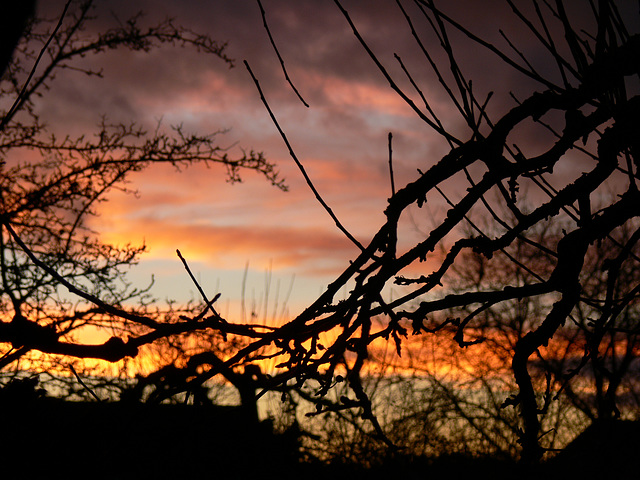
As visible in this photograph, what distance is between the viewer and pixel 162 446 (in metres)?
5.04

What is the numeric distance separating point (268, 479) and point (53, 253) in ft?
11.8

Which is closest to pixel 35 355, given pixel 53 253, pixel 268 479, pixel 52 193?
pixel 53 253

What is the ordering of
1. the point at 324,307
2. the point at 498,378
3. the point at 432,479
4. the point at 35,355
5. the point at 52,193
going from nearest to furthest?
the point at 324,307 → the point at 35,355 → the point at 52,193 → the point at 432,479 → the point at 498,378

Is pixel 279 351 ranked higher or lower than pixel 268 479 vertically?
higher

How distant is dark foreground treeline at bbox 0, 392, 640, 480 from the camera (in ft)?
6.87

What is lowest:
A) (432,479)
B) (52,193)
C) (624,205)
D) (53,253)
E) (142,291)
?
(432,479)

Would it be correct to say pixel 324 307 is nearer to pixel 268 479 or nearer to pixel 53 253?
pixel 53 253

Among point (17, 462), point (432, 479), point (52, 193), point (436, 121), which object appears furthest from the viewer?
point (432, 479)

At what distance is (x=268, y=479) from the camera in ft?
23.7

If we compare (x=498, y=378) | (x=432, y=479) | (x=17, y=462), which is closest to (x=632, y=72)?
(x=17, y=462)

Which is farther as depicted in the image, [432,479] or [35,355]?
[432,479]

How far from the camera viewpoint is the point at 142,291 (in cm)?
654

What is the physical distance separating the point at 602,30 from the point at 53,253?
5.96m

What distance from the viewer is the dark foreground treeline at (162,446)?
2.09 metres
